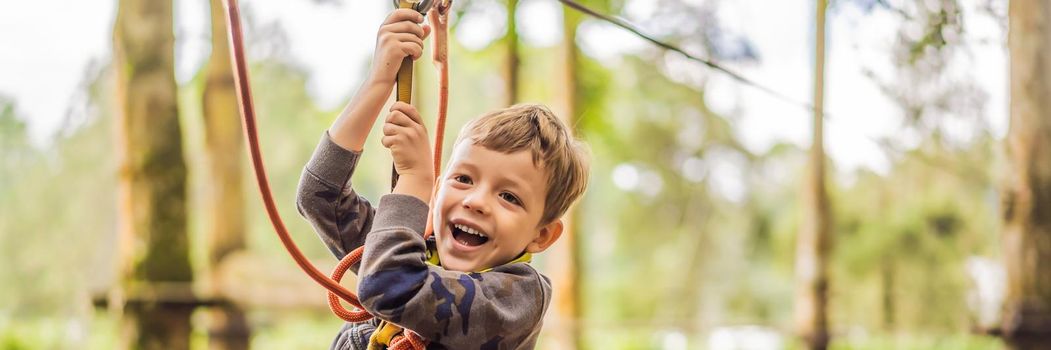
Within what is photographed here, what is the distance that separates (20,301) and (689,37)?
22.4 ft

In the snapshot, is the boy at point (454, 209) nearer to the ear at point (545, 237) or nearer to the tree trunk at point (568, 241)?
the ear at point (545, 237)

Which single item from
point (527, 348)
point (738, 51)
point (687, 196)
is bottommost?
point (687, 196)

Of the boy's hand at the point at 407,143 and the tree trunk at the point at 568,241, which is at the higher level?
the boy's hand at the point at 407,143

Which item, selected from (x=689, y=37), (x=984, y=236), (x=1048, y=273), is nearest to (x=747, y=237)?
(x=984, y=236)

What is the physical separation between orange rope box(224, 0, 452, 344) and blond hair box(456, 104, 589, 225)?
7cm

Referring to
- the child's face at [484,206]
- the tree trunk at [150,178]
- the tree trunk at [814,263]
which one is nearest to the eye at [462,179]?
the child's face at [484,206]

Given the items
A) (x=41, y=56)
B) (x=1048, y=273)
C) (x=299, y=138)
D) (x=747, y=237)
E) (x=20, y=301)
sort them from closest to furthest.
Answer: (x=1048, y=273)
(x=41, y=56)
(x=20, y=301)
(x=299, y=138)
(x=747, y=237)

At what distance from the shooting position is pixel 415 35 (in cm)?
96

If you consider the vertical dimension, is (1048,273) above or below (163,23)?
below

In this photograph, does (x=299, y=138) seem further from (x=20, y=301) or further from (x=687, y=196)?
(x=687, y=196)

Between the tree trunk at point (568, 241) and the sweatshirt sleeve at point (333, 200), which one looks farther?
the tree trunk at point (568, 241)

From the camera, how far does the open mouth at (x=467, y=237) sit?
96 cm

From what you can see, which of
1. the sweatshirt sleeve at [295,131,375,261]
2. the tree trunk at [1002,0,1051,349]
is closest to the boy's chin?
the sweatshirt sleeve at [295,131,375,261]

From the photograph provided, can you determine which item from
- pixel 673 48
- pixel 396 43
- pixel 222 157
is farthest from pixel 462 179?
pixel 222 157
